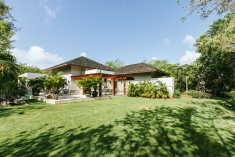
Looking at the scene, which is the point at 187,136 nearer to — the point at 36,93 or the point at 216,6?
the point at 216,6

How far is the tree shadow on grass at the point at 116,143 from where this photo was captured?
2297 millimetres

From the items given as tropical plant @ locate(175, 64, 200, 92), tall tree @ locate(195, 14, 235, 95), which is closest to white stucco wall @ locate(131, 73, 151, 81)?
tropical plant @ locate(175, 64, 200, 92)

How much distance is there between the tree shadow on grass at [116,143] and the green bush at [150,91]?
8425 millimetres

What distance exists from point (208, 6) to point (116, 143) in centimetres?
810

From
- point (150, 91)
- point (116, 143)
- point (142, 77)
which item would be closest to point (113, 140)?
point (116, 143)

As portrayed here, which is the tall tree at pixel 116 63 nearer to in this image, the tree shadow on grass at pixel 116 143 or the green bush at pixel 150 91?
the green bush at pixel 150 91

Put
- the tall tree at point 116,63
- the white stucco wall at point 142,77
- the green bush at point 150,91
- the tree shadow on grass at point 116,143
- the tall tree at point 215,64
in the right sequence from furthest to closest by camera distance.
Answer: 1. the tall tree at point 116,63
2. the white stucco wall at point 142,77
3. the tall tree at point 215,64
4. the green bush at point 150,91
5. the tree shadow on grass at point 116,143

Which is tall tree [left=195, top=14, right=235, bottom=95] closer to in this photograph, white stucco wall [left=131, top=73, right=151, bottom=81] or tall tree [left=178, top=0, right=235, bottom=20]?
tall tree [left=178, top=0, right=235, bottom=20]

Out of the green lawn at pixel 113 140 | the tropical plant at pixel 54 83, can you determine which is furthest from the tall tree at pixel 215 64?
the tropical plant at pixel 54 83

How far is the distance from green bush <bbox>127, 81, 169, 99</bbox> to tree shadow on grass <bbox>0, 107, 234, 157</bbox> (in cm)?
842

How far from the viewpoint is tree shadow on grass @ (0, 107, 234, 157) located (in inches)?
90.4

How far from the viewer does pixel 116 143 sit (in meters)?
2.63

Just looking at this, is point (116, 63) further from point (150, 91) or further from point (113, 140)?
point (113, 140)

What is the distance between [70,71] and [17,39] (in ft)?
39.4
